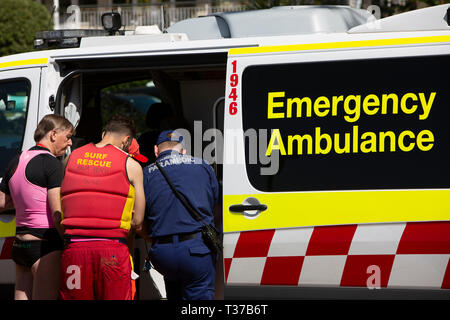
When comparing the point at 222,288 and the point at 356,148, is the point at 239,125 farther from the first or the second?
the point at 222,288

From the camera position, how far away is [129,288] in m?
3.84

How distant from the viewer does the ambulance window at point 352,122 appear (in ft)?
12.7

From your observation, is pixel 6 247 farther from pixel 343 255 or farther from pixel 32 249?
pixel 343 255

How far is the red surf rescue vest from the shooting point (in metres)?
3.72

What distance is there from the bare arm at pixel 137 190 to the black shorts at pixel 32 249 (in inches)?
22.5

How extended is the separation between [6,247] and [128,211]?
1.16 metres

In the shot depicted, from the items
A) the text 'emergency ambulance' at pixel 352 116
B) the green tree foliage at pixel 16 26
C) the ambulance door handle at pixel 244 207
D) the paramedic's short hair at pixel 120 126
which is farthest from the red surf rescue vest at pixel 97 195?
the green tree foliage at pixel 16 26

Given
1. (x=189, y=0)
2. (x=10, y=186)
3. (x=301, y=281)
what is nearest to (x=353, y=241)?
(x=301, y=281)

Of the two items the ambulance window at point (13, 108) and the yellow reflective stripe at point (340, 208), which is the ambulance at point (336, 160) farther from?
the ambulance window at point (13, 108)

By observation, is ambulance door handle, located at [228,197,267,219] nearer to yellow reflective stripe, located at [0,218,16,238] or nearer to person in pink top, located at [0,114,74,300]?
person in pink top, located at [0,114,74,300]

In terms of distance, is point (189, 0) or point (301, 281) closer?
point (301, 281)

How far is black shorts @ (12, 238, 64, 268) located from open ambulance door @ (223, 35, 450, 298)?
1040mm

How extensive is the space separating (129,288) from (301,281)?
0.99m

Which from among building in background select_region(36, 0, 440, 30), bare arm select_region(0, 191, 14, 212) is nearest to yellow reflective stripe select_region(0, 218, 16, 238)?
bare arm select_region(0, 191, 14, 212)
